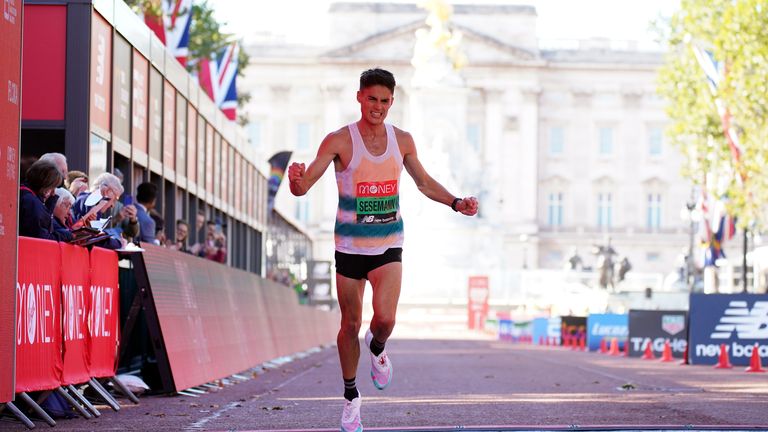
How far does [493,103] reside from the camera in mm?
135375

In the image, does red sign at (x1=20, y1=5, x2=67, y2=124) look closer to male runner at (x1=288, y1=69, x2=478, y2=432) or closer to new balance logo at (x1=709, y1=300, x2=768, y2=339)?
male runner at (x1=288, y1=69, x2=478, y2=432)

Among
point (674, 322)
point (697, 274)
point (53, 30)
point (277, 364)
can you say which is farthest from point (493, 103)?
point (53, 30)

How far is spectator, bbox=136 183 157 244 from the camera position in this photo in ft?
61.2

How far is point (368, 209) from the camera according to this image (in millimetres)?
11039

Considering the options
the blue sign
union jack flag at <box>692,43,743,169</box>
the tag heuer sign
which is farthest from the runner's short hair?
union jack flag at <box>692,43,743,169</box>

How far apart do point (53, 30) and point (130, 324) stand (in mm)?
3257

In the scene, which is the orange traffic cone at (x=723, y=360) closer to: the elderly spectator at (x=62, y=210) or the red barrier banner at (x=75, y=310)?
the red barrier banner at (x=75, y=310)

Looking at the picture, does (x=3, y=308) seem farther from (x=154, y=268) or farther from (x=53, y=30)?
(x=53, y=30)

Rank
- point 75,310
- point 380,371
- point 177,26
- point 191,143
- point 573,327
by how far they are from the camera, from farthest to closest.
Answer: point 573,327, point 177,26, point 191,143, point 75,310, point 380,371

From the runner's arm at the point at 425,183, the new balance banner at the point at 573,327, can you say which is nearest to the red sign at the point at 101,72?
the runner's arm at the point at 425,183

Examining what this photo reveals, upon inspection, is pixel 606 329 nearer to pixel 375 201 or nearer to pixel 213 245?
pixel 213 245

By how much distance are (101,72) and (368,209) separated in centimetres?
771

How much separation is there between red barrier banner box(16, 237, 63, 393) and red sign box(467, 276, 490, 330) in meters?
58.0

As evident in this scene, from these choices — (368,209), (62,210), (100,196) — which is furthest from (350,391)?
(100,196)
